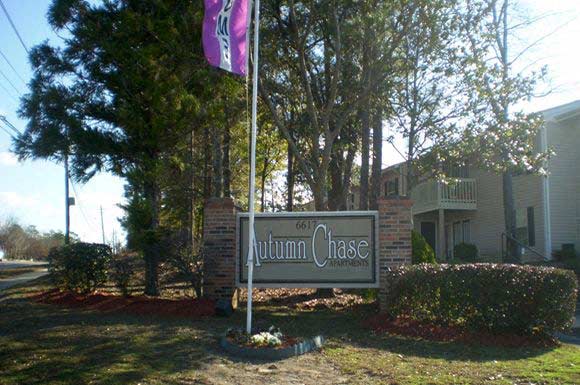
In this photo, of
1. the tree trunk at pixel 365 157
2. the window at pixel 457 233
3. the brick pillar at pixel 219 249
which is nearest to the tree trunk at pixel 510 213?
the window at pixel 457 233

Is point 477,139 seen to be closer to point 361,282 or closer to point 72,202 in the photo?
point 361,282

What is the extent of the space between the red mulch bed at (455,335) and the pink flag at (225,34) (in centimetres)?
486

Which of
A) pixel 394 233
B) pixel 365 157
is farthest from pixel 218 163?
pixel 394 233

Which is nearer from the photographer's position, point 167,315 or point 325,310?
point 167,315

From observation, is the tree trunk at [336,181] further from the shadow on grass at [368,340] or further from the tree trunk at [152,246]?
the shadow on grass at [368,340]

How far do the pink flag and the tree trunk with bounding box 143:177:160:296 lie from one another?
14.5 ft

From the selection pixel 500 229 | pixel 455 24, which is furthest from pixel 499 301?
pixel 500 229

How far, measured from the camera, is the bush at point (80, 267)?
12.9m

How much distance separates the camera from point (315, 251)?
11.8 m

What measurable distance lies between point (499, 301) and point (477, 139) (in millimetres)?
6461

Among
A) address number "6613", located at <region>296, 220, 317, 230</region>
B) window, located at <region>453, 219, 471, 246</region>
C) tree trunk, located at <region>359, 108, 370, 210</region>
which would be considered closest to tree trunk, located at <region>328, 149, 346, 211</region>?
tree trunk, located at <region>359, 108, 370, 210</region>

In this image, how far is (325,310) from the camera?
12.5 meters

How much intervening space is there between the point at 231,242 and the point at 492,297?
520 cm

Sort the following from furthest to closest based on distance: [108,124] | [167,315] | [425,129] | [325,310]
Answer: [425,129] → [108,124] → [325,310] → [167,315]
